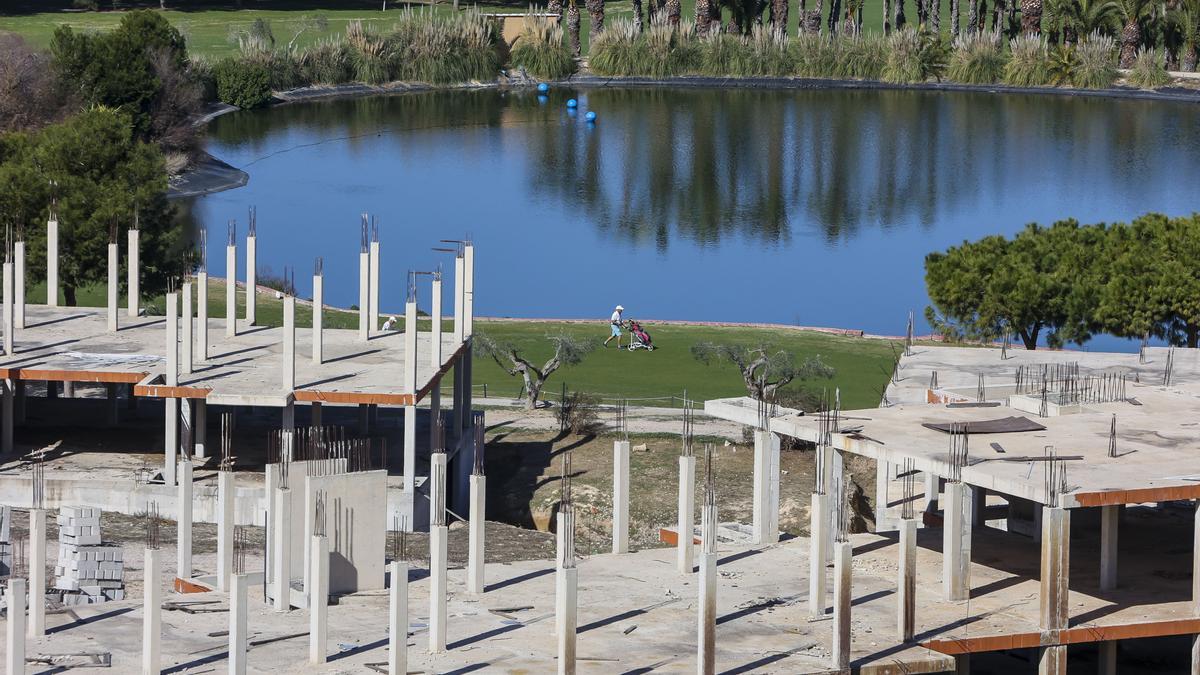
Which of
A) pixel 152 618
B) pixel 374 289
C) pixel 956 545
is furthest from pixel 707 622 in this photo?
pixel 374 289

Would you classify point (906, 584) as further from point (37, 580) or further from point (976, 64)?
point (976, 64)

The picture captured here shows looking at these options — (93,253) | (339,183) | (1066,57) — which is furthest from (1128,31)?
(93,253)

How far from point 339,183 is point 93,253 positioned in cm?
4570

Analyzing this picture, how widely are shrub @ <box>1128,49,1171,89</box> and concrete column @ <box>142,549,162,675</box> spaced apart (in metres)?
109

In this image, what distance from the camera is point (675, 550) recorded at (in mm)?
41688

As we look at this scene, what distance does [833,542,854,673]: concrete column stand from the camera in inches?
1324

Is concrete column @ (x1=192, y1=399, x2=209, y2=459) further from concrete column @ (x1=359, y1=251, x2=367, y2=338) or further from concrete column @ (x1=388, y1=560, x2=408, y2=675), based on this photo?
concrete column @ (x1=388, y1=560, x2=408, y2=675)

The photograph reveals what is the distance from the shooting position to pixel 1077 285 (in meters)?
61.5

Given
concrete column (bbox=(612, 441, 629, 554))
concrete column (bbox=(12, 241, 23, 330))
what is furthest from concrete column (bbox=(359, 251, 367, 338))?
concrete column (bbox=(612, 441, 629, 554))

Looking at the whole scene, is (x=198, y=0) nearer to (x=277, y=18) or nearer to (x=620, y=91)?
(x=277, y=18)

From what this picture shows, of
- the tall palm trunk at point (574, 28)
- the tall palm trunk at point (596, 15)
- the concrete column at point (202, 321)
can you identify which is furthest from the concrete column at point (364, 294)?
the tall palm trunk at point (596, 15)

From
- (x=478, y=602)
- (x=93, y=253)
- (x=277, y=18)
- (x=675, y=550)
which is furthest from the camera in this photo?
(x=277, y=18)

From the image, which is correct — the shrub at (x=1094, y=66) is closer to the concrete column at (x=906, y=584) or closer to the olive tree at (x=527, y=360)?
the olive tree at (x=527, y=360)

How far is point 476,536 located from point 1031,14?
10786 centimetres
